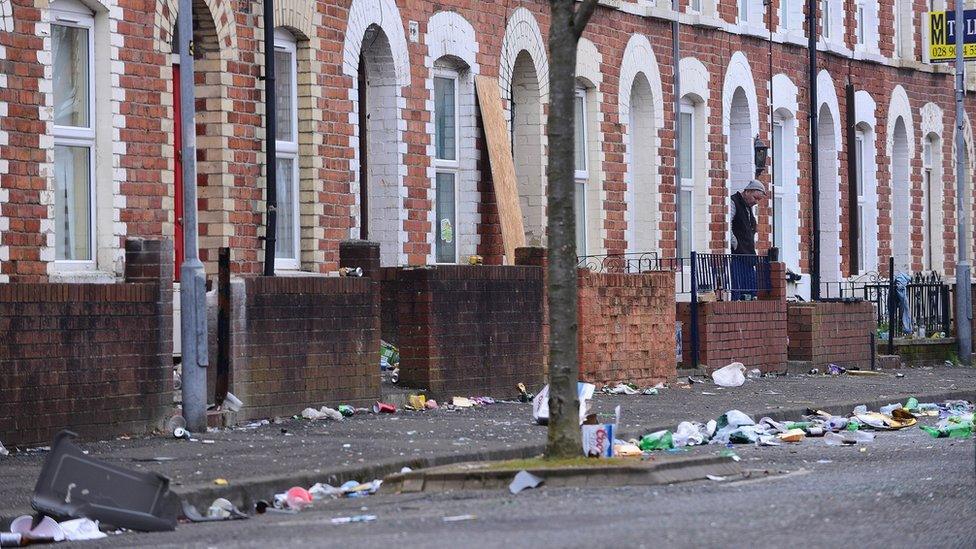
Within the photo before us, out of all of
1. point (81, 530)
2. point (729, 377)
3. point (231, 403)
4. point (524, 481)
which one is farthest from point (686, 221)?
point (81, 530)

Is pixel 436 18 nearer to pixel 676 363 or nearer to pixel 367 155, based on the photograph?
pixel 367 155

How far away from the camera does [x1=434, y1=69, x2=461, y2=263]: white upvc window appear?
24.1 meters

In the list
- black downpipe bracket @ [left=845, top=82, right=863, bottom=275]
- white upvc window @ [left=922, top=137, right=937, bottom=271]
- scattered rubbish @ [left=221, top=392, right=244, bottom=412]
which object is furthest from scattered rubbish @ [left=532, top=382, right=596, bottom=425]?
white upvc window @ [left=922, top=137, right=937, bottom=271]

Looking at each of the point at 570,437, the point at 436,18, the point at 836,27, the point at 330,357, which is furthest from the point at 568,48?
the point at 836,27

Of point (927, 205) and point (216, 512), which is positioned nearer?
point (216, 512)

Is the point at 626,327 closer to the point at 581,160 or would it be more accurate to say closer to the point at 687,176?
the point at 581,160

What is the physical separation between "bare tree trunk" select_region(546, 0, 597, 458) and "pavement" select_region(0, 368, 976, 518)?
1556 millimetres

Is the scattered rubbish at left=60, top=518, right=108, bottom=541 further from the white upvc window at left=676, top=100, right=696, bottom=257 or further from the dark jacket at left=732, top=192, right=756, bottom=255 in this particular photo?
the dark jacket at left=732, top=192, right=756, bottom=255

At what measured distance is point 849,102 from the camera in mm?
36344

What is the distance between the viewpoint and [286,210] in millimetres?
21312

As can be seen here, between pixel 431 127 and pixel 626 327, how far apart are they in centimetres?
356

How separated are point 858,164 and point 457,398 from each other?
18136 mm

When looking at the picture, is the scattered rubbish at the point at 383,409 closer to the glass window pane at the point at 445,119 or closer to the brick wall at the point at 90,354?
the brick wall at the point at 90,354

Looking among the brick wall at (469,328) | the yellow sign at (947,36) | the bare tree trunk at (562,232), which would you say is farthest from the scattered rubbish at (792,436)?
the yellow sign at (947,36)
